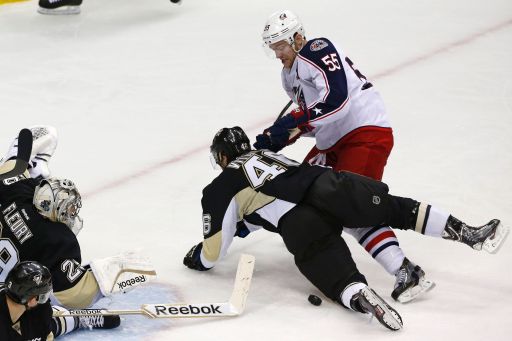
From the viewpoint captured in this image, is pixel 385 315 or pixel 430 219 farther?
pixel 430 219

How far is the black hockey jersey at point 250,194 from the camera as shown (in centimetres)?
427

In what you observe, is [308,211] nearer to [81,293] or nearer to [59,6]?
[81,293]

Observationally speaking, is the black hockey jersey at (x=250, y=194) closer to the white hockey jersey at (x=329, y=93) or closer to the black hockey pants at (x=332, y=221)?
the black hockey pants at (x=332, y=221)

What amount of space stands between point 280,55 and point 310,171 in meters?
0.63

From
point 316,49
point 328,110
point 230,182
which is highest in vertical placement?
point 316,49

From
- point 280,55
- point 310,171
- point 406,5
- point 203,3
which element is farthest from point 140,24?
point 310,171

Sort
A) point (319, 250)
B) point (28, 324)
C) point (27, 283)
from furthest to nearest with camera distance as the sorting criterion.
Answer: point (319, 250) → point (28, 324) → point (27, 283)

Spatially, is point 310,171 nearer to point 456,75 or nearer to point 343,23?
point 456,75

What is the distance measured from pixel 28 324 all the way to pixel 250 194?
1.03 metres

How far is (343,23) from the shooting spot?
7.52m

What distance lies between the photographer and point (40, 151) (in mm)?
4555


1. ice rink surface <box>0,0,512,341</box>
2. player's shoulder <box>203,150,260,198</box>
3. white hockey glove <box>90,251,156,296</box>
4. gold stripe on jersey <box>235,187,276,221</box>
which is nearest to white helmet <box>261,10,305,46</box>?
player's shoulder <box>203,150,260,198</box>

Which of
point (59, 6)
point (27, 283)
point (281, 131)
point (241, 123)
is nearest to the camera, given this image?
point (27, 283)

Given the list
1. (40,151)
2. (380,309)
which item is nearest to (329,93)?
(380,309)
